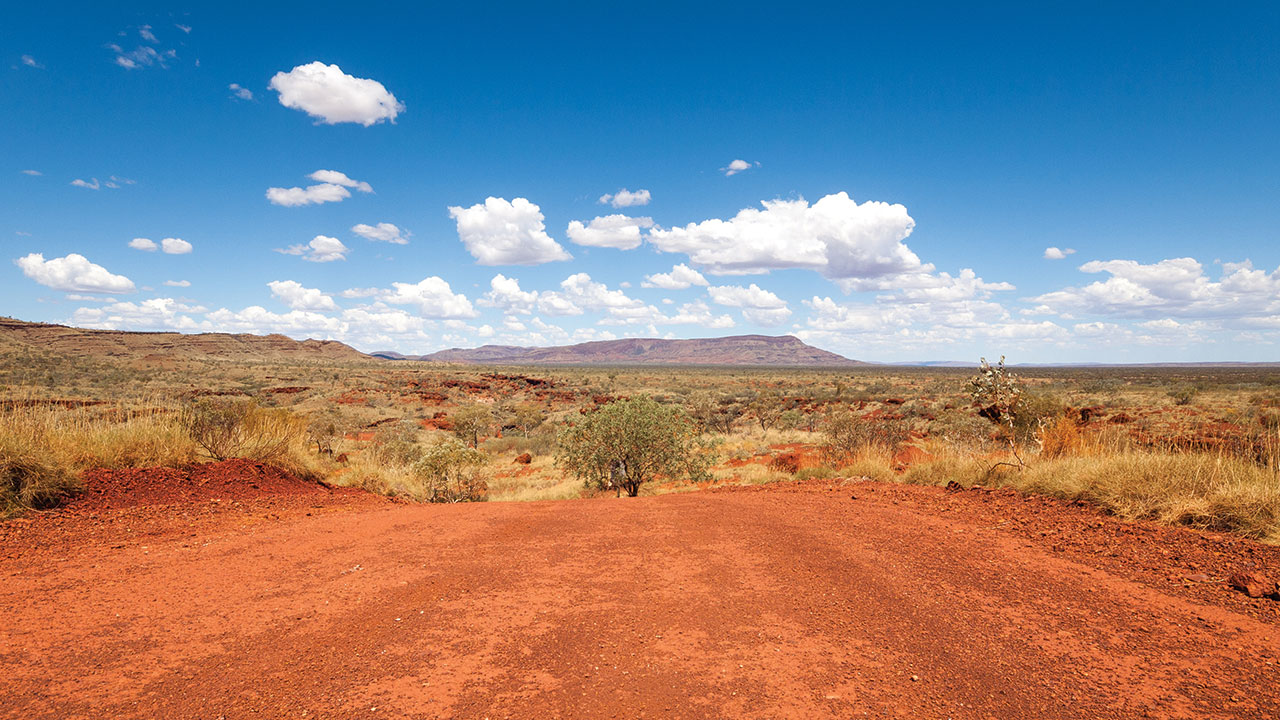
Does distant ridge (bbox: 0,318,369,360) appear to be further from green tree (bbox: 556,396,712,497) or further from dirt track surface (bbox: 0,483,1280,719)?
dirt track surface (bbox: 0,483,1280,719)

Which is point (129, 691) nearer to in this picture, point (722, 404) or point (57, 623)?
point (57, 623)

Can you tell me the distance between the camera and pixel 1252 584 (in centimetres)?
448

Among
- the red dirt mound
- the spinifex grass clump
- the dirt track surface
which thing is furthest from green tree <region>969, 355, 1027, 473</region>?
the spinifex grass clump

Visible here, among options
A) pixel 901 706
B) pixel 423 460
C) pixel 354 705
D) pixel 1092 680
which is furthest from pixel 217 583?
pixel 423 460

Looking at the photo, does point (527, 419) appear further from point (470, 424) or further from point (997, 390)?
point (997, 390)

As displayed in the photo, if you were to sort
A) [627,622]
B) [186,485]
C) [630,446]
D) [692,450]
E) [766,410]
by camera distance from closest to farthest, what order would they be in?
[627,622] → [186,485] → [630,446] → [692,450] → [766,410]

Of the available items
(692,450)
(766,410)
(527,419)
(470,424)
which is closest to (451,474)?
(692,450)

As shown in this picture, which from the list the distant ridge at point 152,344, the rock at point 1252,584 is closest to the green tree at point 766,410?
the rock at point 1252,584

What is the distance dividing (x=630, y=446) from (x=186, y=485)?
714 cm

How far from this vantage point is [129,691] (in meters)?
3.17

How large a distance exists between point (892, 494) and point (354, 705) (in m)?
7.60

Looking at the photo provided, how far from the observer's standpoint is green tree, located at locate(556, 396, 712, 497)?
476 inches

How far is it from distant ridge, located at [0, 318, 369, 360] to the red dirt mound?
64.9 meters

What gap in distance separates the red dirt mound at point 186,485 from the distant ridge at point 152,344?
2555 inches
